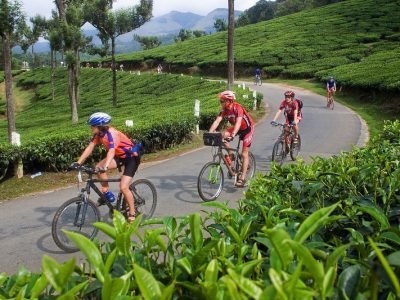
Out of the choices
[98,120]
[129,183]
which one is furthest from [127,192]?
[98,120]

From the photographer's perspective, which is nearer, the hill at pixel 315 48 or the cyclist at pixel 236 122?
the cyclist at pixel 236 122

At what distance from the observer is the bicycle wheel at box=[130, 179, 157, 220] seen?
21.4 ft

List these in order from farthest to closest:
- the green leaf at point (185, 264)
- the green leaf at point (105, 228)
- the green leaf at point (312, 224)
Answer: the green leaf at point (105, 228) < the green leaf at point (185, 264) < the green leaf at point (312, 224)

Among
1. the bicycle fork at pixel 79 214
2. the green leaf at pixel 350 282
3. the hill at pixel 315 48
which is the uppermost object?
the hill at pixel 315 48

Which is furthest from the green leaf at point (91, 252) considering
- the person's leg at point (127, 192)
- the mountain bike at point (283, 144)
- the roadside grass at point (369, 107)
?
the roadside grass at point (369, 107)

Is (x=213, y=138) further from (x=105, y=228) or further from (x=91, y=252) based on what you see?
(x=91, y=252)

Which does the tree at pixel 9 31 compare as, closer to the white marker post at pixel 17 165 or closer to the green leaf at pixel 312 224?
the white marker post at pixel 17 165

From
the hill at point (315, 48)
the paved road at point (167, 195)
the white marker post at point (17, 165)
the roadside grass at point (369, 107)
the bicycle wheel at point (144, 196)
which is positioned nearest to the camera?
the paved road at point (167, 195)

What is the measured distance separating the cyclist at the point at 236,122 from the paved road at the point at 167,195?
65cm

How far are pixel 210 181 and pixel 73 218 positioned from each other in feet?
9.03

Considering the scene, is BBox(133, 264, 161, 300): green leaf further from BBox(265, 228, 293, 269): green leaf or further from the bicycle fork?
the bicycle fork

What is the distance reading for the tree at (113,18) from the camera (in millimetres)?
31000

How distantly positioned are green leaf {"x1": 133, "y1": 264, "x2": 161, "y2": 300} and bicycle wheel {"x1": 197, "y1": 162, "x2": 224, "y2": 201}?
620 cm

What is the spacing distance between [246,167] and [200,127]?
7.09 meters
